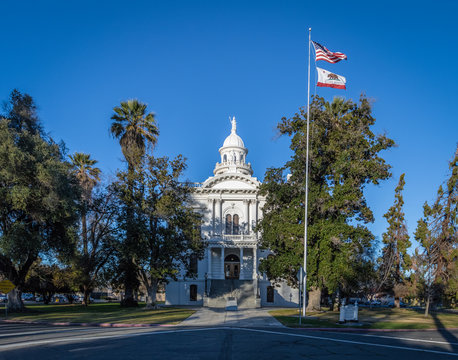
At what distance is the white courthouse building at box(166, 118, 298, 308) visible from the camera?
4197 centimetres

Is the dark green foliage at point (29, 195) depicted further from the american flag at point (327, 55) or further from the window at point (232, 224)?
the window at point (232, 224)

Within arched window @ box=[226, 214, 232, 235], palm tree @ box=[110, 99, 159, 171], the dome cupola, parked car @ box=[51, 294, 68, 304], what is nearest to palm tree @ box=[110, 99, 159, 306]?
palm tree @ box=[110, 99, 159, 171]

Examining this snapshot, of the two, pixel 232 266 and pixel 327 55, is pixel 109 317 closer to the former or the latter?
pixel 327 55

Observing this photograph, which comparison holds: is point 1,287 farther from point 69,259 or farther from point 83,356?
point 83,356

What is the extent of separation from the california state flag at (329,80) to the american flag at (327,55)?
812 mm

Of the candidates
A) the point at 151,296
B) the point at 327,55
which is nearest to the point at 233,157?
the point at 151,296

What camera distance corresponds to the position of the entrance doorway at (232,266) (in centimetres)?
4450

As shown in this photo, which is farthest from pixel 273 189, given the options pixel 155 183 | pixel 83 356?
pixel 83 356

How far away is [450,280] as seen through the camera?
29.7 m

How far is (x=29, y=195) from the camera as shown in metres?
25.6

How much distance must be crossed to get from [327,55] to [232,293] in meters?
24.4

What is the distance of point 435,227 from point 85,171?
3284 centimetres

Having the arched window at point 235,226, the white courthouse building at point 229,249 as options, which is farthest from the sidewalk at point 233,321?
the arched window at point 235,226

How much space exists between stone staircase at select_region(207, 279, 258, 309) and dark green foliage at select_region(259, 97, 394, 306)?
753cm
